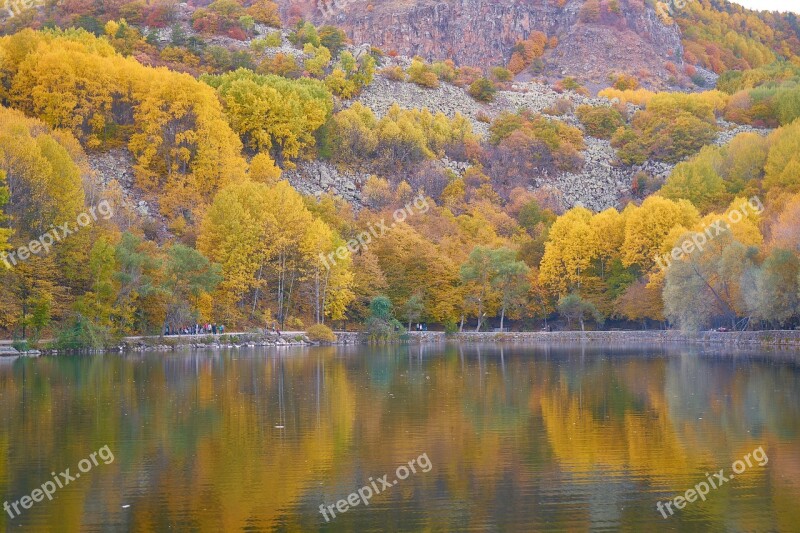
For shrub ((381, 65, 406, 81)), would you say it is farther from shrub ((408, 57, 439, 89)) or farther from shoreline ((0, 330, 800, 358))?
shoreline ((0, 330, 800, 358))

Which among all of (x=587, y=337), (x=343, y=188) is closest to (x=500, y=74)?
(x=343, y=188)

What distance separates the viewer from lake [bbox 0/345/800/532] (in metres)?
16.9

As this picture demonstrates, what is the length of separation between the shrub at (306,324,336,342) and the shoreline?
1.07 feet

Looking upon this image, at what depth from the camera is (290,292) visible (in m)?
73.1

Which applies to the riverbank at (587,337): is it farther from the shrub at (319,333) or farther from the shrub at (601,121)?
the shrub at (601,121)

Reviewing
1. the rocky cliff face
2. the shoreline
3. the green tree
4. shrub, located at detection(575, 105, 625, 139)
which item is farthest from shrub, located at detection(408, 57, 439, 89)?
the green tree

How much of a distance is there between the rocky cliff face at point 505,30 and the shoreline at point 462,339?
360 feet

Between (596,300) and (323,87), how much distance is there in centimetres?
4712

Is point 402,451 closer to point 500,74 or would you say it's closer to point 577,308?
point 577,308

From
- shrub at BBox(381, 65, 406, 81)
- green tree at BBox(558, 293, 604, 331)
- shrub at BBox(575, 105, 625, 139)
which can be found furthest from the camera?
shrub at BBox(381, 65, 406, 81)

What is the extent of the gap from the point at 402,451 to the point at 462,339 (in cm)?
5366

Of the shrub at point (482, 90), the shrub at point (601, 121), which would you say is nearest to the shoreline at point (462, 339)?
the shrub at point (601, 121)

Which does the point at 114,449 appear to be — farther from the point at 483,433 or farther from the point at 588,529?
the point at 588,529

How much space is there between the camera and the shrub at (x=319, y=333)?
228 feet
